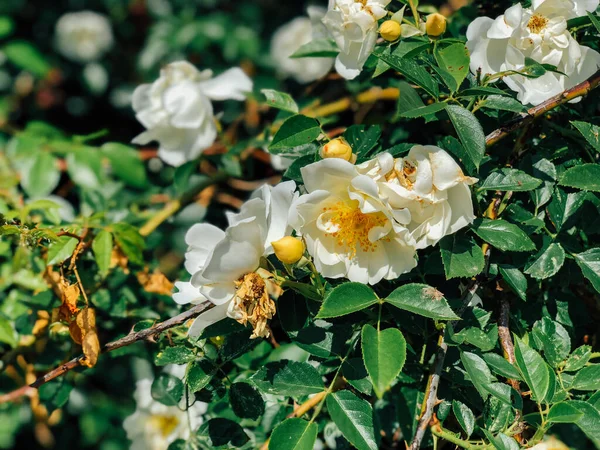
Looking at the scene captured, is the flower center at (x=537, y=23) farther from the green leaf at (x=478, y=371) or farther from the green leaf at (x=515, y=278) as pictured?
the green leaf at (x=478, y=371)

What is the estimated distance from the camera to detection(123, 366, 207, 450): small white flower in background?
1130mm

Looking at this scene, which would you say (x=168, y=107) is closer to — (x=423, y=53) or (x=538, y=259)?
Answer: (x=423, y=53)

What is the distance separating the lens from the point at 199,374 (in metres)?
0.88

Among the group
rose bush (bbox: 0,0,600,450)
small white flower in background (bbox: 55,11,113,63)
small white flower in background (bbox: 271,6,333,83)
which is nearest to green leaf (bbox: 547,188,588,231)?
rose bush (bbox: 0,0,600,450)

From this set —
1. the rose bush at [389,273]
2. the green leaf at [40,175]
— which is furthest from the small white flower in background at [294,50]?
the green leaf at [40,175]

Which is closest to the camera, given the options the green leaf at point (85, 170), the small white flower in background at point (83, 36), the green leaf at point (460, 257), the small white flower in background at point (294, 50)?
the green leaf at point (460, 257)

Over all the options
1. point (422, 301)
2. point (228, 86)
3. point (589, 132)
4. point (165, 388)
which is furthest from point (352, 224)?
point (228, 86)

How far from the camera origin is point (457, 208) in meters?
0.78

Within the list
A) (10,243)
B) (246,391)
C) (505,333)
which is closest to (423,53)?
(505,333)

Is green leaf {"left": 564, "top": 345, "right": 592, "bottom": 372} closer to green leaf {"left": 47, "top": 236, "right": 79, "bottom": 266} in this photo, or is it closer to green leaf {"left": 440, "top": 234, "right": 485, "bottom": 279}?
green leaf {"left": 440, "top": 234, "right": 485, "bottom": 279}

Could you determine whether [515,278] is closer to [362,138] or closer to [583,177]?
[583,177]

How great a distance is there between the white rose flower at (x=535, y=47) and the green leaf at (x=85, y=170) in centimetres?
94

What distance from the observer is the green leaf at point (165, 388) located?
3.27 feet

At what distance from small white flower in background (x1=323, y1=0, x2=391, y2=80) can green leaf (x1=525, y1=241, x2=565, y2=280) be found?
0.38 meters
